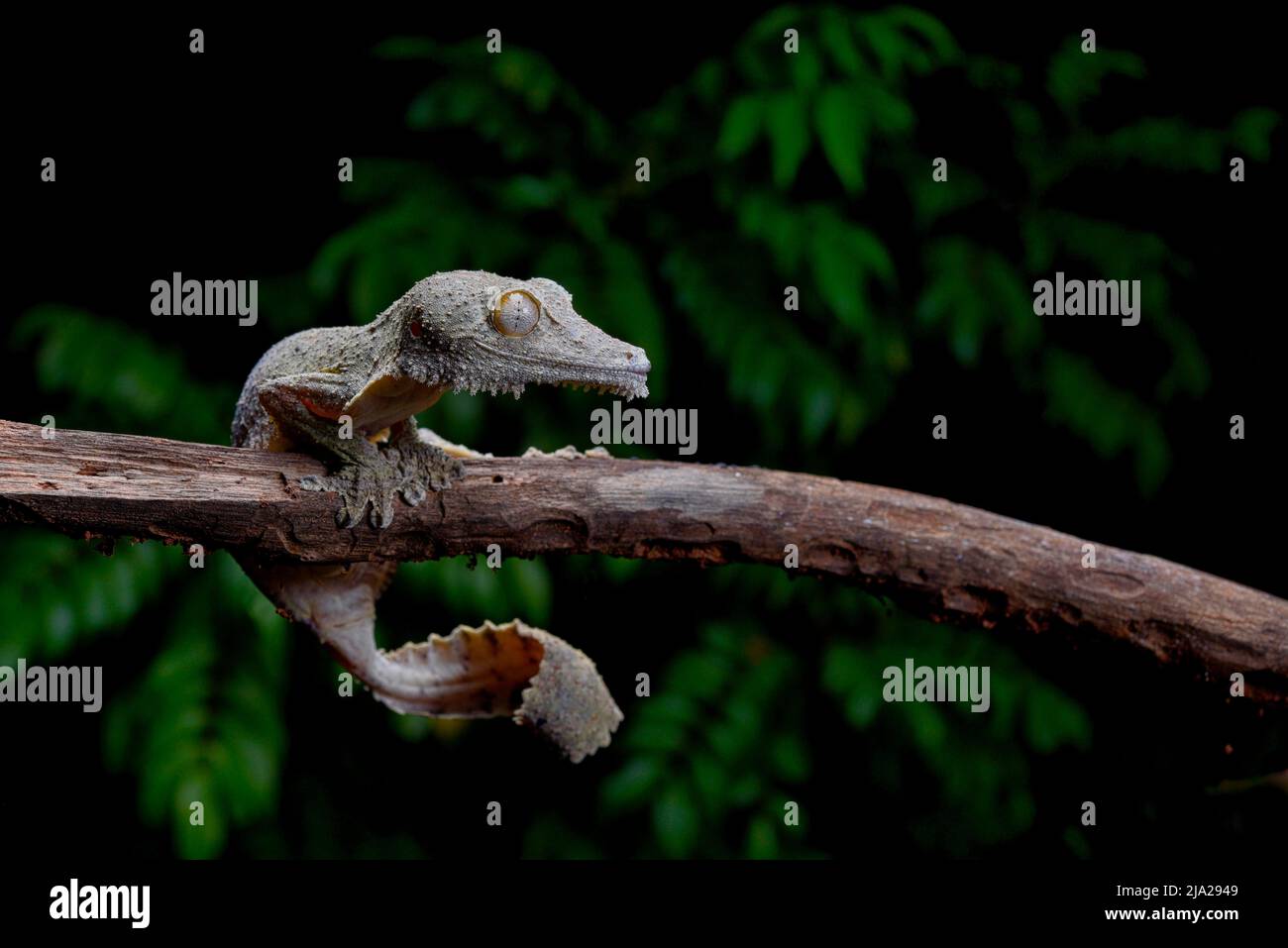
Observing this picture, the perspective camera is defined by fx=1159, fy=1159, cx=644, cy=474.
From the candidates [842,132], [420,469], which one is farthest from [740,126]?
[420,469]

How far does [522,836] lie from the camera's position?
397 cm

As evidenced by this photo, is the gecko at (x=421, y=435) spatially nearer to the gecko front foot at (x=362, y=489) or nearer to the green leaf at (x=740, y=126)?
the gecko front foot at (x=362, y=489)

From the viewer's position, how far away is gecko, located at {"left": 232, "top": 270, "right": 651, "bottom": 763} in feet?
6.06

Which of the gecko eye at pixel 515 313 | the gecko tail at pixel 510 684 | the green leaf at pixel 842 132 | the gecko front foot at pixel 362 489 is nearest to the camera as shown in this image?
the gecko eye at pixel 515 313

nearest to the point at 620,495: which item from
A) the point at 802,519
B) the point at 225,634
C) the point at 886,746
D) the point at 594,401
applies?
the point at 802,519

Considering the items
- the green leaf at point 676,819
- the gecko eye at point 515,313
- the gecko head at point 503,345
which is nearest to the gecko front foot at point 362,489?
the gecko head at point 503,345

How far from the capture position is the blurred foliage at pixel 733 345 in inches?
130

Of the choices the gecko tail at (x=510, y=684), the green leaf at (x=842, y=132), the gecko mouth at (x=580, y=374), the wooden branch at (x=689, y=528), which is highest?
the green leaf at (x=842, y=132)

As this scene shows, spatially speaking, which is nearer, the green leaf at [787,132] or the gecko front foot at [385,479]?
the gecko front foot at [385,479]

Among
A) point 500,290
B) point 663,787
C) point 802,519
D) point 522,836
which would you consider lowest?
point 522,836

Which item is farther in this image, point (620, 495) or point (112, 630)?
point (112, 630)

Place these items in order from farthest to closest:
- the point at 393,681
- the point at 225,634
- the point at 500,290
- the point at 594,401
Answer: the point at 594,401 → the point at 225,634 → the point at 393,681 → the point at 500,290

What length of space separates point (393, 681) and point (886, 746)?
2.05 metres

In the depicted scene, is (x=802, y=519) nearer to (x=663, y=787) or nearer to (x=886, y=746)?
(x=663, y=787)
